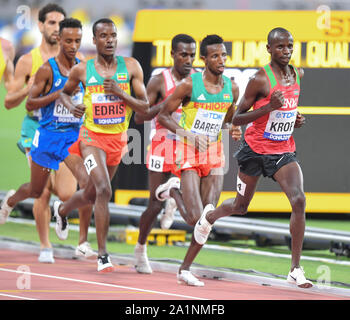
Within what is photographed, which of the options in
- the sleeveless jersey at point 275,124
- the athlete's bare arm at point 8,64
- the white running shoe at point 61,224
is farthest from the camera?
the athlete's bare arm at point 8,64

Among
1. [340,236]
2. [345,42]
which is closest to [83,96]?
[340,236]

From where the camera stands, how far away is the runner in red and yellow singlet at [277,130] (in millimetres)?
8711

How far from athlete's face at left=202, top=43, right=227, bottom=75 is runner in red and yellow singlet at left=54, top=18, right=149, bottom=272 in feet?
2.54

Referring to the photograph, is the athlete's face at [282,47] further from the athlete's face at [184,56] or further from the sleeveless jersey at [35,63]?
the sleeveless jersey at [35,63]

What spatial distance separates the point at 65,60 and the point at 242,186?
2681mm

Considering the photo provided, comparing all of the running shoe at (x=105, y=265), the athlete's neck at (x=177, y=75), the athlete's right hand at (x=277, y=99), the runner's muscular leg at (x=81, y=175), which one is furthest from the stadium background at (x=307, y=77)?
the athlete's right hand at (x=277, y=99)

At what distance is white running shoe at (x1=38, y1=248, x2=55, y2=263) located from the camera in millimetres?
10867

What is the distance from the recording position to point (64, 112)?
1063 centimetres

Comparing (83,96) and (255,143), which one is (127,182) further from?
(255,143)

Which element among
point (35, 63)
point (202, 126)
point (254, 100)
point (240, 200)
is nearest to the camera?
point (254, 100)

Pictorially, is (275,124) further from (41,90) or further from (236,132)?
(41,90)

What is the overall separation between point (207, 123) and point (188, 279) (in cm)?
149

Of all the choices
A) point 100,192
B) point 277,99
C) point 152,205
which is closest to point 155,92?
point 152,205

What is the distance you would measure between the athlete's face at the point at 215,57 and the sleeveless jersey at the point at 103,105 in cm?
92
